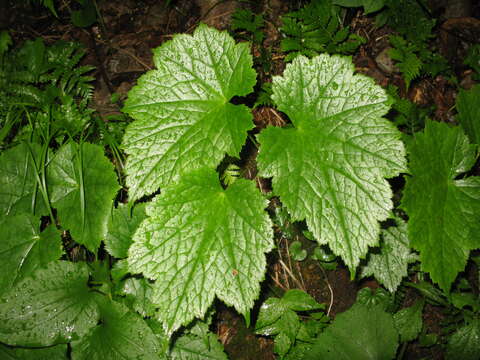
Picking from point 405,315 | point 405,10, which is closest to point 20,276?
point 405,315

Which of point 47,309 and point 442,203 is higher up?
point 442,203

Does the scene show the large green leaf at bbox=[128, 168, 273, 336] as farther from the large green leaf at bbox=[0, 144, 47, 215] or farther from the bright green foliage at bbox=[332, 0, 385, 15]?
the bright green foliage at bbox=[332, 0, 385, 15]

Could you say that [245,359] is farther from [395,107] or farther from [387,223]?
[395,107]

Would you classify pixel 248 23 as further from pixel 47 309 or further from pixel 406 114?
pixel 47 309

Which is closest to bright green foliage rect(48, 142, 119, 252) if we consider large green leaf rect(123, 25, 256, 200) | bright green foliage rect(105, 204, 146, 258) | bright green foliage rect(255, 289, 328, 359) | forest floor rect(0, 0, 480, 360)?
bright green foliage rect(105, 204, 146, 258)

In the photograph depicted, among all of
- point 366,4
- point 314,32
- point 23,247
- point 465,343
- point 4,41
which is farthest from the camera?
point 4,41

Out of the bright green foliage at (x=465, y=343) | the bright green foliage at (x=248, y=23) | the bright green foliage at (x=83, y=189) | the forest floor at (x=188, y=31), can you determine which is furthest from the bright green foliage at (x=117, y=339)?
the bright green foliage at (x=248, y=23)

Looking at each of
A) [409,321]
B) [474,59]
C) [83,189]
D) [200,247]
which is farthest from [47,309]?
[474,59]
